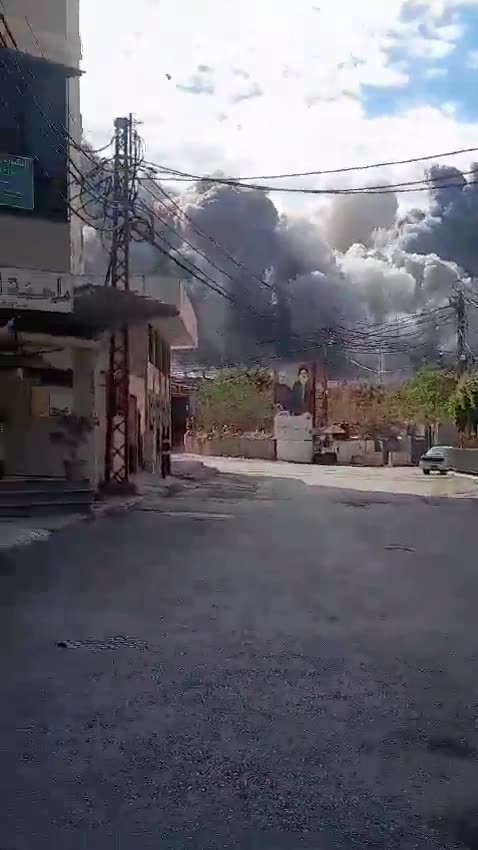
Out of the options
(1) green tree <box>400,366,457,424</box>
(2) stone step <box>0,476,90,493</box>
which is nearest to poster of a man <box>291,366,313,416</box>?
(1) green tree <box>400,366,457,424</box>

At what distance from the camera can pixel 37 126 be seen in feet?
82.1

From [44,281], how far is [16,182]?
14.6 ft

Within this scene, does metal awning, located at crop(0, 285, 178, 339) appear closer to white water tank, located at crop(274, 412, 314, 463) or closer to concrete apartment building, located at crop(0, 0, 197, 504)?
concrete apartment building, located at crop(0, 0, 197, 504)

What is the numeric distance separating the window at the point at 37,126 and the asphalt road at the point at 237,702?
14.1 meters

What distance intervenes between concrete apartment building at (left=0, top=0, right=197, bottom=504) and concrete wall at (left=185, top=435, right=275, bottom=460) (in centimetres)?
3905

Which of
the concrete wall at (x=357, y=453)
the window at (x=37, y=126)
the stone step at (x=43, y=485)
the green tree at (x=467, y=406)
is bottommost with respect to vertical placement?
the concrete wall at (x=357, y=453)

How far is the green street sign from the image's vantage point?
966 inches

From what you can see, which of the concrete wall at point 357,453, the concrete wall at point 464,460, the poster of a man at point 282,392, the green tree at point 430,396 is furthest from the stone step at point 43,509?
the poster of a man at point 282,392

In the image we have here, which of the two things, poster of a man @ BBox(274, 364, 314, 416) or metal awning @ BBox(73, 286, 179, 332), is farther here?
poster of a man @ BBox(274, 364, 314, 416)

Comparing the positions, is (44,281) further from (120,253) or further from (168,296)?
(168,296)

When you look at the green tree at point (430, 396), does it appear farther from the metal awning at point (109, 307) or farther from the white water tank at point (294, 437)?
the metal awning at point (109, 307)

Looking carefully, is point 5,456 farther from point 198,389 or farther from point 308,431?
point 198,389

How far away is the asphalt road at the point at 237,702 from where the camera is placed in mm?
4230

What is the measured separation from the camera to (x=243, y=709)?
5.98m
